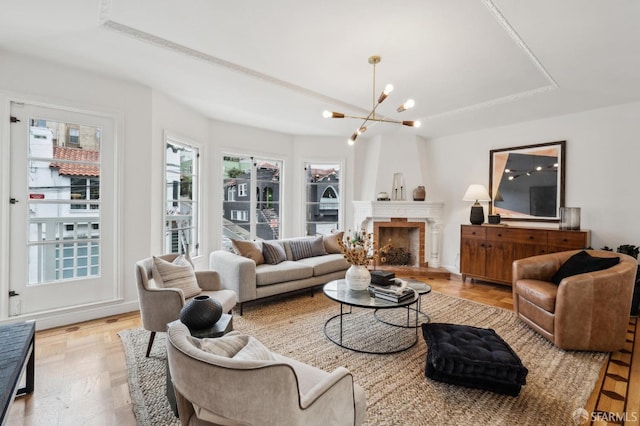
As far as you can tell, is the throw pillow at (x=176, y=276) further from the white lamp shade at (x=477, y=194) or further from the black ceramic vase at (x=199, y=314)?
the white lamp shade at (x=477, y=194)

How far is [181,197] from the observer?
176 inches

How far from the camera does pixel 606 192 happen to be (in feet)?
13.2

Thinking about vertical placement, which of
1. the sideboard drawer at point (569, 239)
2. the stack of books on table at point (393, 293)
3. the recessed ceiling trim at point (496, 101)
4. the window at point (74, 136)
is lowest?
the stack of books on table at point (393, 293)

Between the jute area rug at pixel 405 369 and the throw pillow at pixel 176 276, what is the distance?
21.2 inches

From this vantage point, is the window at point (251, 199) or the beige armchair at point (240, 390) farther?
the window at point (251, 199)

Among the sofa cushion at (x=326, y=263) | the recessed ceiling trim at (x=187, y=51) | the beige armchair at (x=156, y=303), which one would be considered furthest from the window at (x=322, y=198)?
the beige armchair at (x=156, y=303)

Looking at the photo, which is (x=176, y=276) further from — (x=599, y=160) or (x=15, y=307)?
(x=599, y=160)

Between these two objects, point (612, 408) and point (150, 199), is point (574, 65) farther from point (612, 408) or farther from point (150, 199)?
point (150, 199)

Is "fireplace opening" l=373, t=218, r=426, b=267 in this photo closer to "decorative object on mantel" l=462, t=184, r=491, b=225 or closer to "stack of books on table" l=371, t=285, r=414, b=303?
"decorative object on mantel" l=462, t=184, r=491, b=225

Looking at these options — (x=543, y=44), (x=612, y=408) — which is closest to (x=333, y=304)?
(x=612, y=408)

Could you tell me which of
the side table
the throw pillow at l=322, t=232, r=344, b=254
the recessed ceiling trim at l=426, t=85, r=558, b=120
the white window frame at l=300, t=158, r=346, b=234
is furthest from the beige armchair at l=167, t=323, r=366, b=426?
the white window frame at l=300, t=158, r=346, b=234

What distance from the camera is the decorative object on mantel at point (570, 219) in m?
4.05

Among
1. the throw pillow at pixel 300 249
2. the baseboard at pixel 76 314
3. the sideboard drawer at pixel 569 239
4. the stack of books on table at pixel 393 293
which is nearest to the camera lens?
the stack of books on table at pixel 393 293

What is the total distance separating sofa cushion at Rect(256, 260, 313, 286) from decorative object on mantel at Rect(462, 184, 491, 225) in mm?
2773
